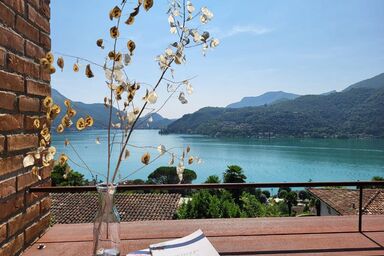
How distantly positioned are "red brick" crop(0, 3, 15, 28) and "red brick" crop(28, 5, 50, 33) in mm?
174

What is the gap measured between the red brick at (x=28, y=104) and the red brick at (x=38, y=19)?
0.30m

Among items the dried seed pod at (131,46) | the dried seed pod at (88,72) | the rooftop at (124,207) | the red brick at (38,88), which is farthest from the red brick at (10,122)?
the rooftop at (124,207)

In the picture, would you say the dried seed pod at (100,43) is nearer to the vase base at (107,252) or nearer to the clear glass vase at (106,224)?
the clear glass vase at (106,224)

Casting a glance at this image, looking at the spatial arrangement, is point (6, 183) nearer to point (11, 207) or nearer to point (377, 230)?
point (11, 207)

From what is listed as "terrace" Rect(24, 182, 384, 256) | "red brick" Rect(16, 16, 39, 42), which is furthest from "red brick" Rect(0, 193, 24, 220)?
"red brick" Rect(16, 16, 39, 42)

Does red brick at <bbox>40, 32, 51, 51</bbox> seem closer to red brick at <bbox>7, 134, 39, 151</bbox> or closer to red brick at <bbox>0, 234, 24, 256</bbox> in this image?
red brick at <bbox>7, 134, 39, 151</bbox>

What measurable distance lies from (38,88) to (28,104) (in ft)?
0.42

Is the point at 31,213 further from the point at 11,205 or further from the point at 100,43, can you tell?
the point at 100,43

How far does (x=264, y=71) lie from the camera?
44.3 metres

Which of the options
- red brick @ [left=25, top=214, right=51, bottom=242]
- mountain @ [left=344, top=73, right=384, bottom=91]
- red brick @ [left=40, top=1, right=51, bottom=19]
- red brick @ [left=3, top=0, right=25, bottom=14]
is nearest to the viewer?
red brick @ [left=3, top=0, right=25, bottom=14]

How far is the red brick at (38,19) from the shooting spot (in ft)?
4.56

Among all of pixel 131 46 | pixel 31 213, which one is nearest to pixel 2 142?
pixel 31 213

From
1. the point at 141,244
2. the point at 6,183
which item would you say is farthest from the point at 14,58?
the point at 141,244

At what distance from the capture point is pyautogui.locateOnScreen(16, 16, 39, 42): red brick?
1.28 meters
